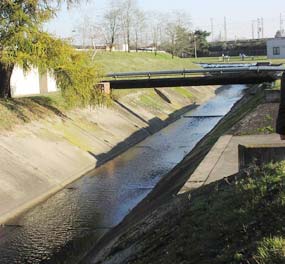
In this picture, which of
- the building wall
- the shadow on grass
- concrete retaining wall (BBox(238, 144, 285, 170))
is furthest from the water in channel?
the building wall

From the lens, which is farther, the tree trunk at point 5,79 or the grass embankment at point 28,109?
the tree trunk at point 5,79

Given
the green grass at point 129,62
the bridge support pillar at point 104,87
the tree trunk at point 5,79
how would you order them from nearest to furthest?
the tree trunk at point 5,79 → the bridge support pillar at point 104,87 → the green grass at point 129,62

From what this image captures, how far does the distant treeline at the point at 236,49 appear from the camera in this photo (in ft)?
466

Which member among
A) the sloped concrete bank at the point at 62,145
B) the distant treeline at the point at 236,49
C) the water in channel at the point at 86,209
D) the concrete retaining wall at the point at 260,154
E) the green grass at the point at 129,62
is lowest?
the water in channel at the point at 86,209

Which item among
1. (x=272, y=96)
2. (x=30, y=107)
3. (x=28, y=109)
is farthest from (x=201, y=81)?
(x=28, y=109)

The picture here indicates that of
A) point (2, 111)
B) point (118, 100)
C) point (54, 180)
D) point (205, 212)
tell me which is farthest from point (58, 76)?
point (205, 212)

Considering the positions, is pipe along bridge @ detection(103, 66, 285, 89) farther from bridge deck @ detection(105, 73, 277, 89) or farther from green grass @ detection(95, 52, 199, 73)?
green grass @ detection(95, 52, 199, 73)

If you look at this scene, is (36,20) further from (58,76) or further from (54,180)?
(54,180)

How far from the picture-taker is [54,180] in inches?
976

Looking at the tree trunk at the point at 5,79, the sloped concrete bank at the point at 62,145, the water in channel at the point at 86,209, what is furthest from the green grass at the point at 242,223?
the tree trunk at the point at 5,79

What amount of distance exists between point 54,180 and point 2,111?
257 inches

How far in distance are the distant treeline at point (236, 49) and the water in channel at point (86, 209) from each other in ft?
366

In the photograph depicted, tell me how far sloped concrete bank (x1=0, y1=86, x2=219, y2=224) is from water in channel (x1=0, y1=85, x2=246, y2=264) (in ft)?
2.24

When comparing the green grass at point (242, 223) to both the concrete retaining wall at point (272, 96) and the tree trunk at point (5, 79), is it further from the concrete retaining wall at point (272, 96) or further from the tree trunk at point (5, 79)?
the tree trunk at point (5, 79)
